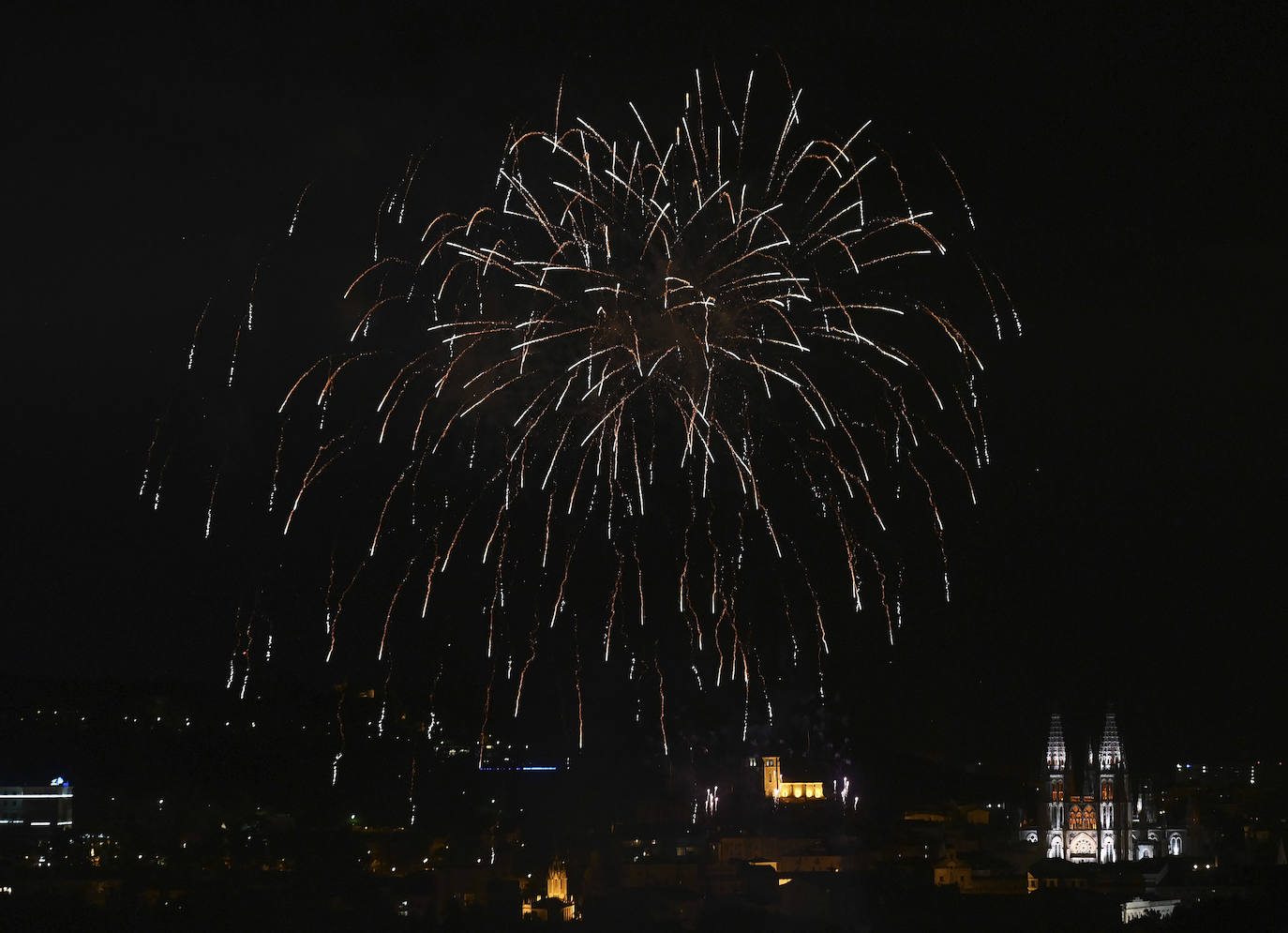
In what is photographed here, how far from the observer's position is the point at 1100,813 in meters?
66.9

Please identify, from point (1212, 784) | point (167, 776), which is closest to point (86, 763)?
point (167, 776)

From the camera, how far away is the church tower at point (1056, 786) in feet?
218

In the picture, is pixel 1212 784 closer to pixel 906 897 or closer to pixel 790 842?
pixel 790 842

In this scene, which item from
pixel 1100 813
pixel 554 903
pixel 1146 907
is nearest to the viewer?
pixel 554 903

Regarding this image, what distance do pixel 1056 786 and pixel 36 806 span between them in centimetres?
4295

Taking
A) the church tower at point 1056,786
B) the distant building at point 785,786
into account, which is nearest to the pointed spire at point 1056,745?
the church tower at point 1056,786

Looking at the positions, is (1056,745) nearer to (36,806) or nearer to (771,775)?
(771,775)

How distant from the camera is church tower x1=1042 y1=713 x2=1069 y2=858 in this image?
66.4 meters

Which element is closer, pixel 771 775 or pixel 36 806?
pixel 36 806

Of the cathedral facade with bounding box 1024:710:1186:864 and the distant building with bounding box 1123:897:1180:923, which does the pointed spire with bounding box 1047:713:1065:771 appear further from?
the distant building with bounding box 1123:897:1180:923

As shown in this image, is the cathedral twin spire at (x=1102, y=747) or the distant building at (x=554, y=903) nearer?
Answer: the distant building at (x=554, y=903)

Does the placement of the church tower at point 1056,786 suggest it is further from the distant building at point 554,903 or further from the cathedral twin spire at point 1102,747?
the distant building at point 554,903

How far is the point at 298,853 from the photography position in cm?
3500

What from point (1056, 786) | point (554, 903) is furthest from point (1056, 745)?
point (554, 903)
